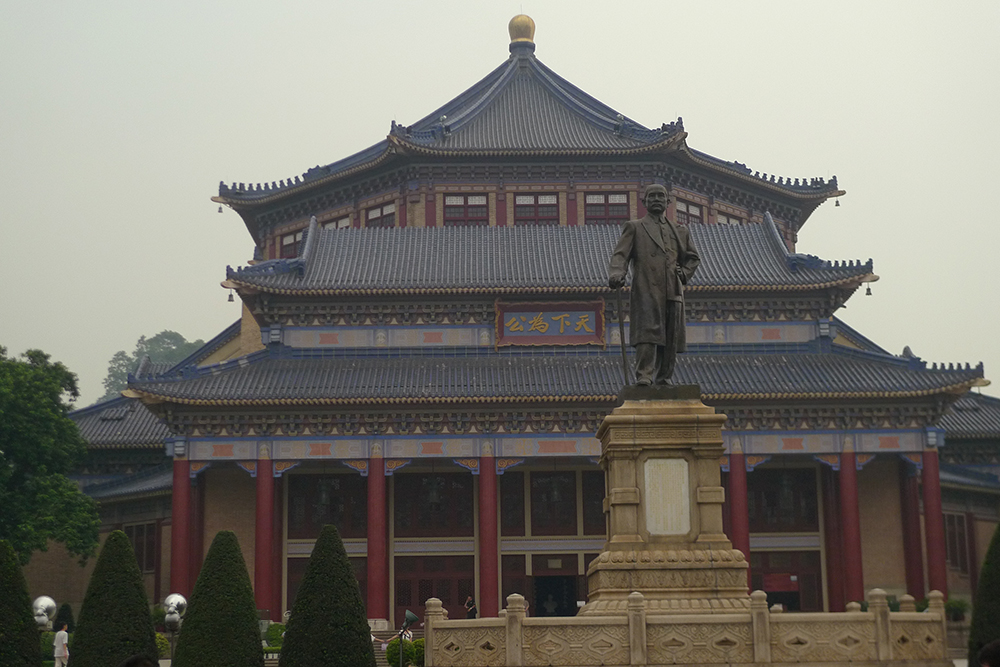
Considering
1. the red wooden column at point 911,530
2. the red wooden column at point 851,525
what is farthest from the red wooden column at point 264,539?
the red wooden column at point 911,530

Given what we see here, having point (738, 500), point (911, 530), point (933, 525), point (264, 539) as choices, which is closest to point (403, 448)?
point (264, 539)

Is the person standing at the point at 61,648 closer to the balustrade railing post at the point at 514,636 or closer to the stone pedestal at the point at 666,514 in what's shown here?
the balustrade railing post at the point at 514,636

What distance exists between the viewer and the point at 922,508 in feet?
145

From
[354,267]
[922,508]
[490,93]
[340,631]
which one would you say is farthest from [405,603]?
[490,93]

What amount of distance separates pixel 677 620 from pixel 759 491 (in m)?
27.5

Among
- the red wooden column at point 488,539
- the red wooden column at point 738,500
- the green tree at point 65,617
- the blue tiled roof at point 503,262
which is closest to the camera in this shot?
the red wooden column at point 488,539

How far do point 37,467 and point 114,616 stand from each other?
65.6 ft

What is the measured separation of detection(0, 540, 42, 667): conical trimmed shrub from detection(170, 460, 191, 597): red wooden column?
57.6 ft

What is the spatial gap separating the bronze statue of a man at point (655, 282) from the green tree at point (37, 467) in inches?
1086

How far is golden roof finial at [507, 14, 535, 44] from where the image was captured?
202 feet

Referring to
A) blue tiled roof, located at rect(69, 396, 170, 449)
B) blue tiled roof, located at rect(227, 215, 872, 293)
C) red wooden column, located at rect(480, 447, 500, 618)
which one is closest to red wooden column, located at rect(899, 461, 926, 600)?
blue tiled roof, located at rect(227, 215, 872, 293)

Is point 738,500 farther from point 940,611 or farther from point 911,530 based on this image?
point 940,611

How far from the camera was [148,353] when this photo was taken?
13175cm

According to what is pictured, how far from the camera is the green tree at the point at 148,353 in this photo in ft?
436
